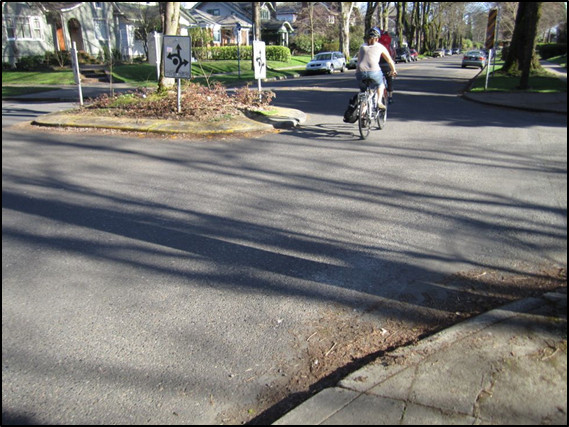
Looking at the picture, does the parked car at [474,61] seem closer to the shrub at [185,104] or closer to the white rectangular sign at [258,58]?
the shrub at [185,104]

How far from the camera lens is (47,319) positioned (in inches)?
140

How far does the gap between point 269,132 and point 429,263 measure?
23.7 feet

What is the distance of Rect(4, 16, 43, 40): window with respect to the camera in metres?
34.0

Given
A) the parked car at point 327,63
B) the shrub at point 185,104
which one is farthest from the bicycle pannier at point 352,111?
the parked car at point 327,63

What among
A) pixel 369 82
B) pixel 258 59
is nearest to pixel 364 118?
pixel 369 82

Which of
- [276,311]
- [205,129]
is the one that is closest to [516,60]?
[205,129]

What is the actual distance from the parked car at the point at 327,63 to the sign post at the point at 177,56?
26.9m

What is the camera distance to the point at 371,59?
9453 millimetres

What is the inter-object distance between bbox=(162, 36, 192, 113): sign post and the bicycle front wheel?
4.34 meters

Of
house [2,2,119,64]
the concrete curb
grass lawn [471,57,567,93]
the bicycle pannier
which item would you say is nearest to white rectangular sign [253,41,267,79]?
the concrete curb

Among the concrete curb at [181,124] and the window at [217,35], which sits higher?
the window at [217,35]

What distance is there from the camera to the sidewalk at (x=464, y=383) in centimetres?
246

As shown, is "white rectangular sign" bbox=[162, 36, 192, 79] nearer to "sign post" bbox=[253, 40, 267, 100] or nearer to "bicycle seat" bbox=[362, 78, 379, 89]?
"sign post" bbox=[253, 40, 267, 100]

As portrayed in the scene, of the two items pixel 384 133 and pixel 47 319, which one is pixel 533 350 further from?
pixel 384 133
